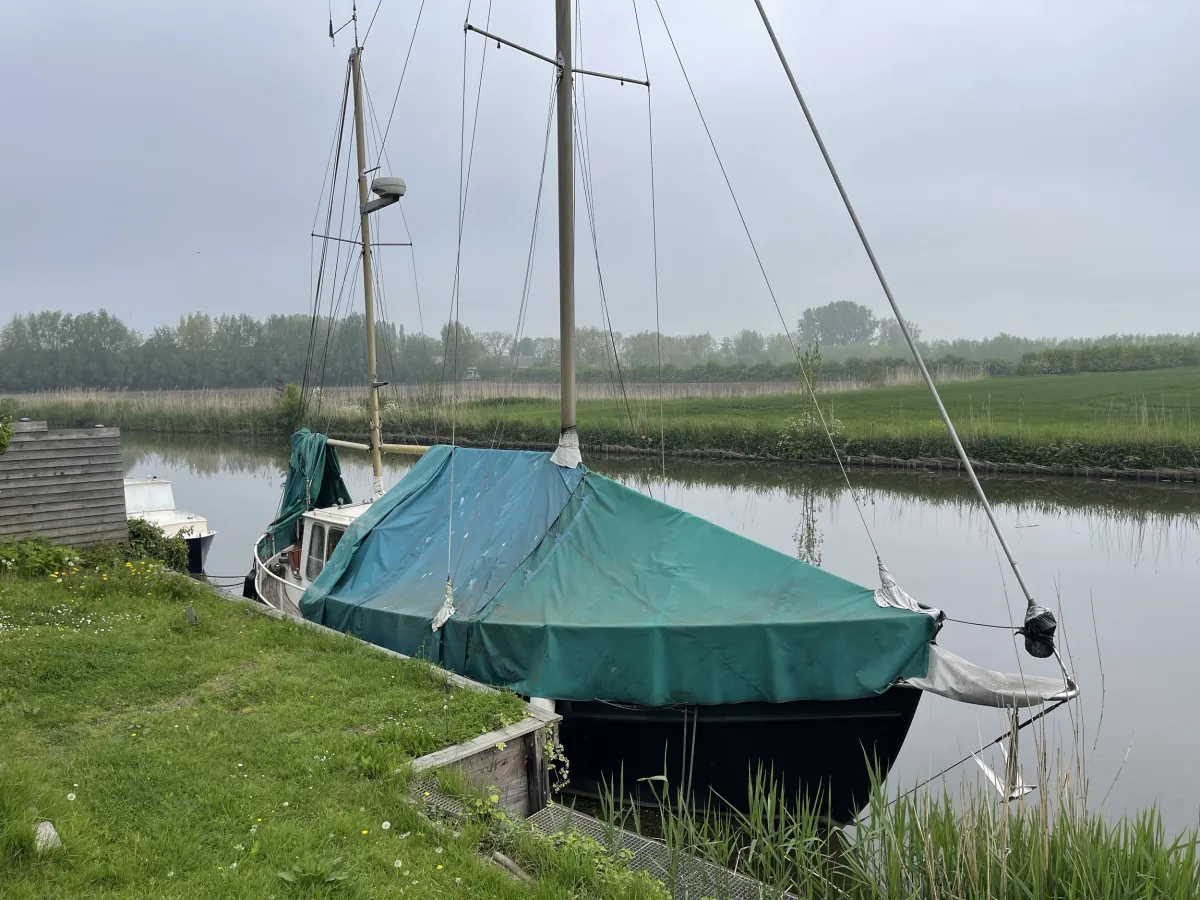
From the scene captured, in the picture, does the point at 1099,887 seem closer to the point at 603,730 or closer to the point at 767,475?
the point at 603,730

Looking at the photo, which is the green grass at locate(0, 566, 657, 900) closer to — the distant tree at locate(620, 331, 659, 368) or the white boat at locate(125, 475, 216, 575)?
the white boat at locate(125, 475, 216, 575)

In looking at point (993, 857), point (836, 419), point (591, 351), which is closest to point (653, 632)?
point (993, 857)

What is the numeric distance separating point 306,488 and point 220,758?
7610 mm

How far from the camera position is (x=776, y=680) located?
5734 millimetres

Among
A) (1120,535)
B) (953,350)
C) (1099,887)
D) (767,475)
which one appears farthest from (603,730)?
(953,350)

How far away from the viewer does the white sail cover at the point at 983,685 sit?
5.44 meters

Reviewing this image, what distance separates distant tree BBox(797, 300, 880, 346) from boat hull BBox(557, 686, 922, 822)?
108 metres

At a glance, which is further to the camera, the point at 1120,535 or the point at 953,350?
the point at 953,350

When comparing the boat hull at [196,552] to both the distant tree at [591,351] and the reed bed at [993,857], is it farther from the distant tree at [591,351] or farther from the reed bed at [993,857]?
the distant tree at [591,351]

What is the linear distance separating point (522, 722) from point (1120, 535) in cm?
1531

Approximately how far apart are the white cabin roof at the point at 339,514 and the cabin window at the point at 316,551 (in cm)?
13

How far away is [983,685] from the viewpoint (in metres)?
5.49

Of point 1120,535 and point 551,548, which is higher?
point 551,548

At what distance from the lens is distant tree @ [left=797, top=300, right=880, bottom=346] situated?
11006 cm
